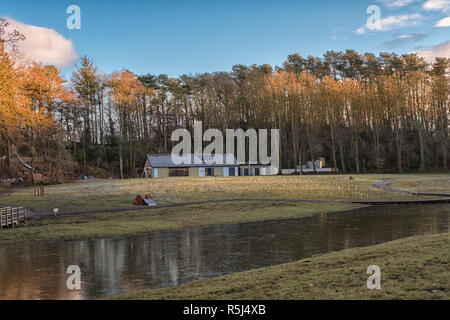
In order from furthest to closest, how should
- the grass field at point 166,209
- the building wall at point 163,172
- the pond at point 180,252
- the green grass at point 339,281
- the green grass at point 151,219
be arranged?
the building wall at point 163,172, the grass field at point 166,209, the green grass at point 151,219, the pond at point 180,252, the green grass at point 339,281

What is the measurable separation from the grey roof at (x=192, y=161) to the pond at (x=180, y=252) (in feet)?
160

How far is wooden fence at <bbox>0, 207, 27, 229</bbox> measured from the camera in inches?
827

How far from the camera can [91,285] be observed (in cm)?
1077

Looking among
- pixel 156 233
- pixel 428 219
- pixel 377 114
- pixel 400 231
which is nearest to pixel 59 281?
pixel 156 233

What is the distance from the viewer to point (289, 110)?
247 feet

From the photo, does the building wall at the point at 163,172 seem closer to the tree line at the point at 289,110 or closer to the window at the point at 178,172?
the window at the point at 178,172

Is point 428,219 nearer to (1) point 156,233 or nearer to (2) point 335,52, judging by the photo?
(1) point 156,233

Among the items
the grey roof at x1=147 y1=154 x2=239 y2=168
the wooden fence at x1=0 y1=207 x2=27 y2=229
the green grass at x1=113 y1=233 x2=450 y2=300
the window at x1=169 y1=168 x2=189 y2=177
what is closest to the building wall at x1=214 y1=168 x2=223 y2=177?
the grey roof at x1=147 y1=154 x2=239 y2=168

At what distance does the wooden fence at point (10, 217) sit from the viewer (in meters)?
21.0

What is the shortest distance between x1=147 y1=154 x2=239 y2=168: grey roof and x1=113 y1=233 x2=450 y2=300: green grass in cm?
5970

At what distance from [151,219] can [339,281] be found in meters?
17.5

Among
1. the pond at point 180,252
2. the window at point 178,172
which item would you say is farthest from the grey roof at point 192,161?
the pond at point 180,252

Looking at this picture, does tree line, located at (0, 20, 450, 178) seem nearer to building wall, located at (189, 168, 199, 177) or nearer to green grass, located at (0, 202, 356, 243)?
building wall, located at (189, 168, 199, 177)
